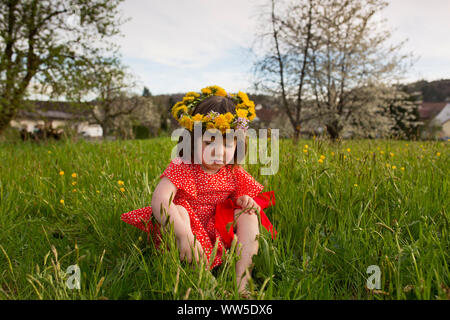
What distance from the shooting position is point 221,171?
89.6 inches

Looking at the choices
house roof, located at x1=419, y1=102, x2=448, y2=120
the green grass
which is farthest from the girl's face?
house roof, located at x1=419, y1=102, x2=448, y2=120

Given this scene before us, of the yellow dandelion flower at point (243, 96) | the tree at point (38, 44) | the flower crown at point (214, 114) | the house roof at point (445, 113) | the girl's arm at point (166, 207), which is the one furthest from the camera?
the house roof at point (445, 113)

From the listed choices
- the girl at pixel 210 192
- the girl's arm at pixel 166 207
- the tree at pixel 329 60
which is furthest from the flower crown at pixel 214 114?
the tree at pixel 329 60

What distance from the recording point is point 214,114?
204cm

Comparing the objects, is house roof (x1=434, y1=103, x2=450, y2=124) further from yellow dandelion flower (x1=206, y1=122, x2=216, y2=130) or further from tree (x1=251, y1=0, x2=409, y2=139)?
yellow dandelion flower (x1=206, y1=122, x2=216, y2=130)

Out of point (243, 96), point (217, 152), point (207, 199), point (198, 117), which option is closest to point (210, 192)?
point (207, 199)

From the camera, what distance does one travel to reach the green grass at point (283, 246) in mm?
1510

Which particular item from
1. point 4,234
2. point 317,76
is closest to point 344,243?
point 4,234

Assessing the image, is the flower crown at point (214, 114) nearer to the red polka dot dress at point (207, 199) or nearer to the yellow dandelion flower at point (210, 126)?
the yellow dandelion flower at point (210, 126)

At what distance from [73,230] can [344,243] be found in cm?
206

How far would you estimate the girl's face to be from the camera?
2.06 meters

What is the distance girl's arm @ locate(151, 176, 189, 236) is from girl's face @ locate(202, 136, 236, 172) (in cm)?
29

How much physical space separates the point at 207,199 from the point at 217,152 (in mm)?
384

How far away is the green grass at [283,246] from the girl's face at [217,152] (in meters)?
0.60
